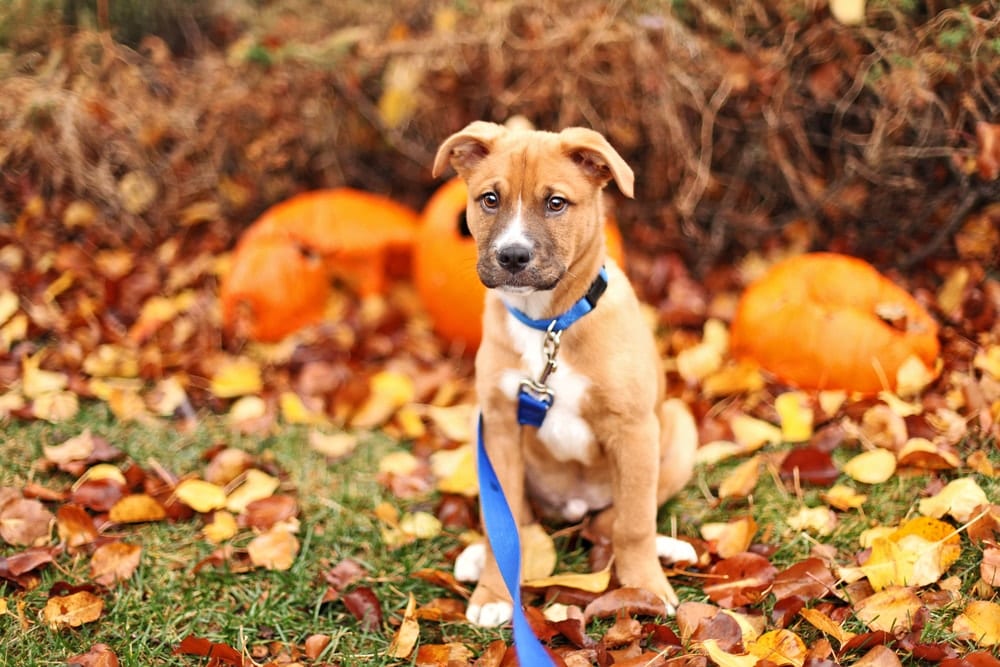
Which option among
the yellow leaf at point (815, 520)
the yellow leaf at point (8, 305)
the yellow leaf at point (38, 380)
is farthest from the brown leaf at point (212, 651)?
the yellow leaf at point (8, 305)

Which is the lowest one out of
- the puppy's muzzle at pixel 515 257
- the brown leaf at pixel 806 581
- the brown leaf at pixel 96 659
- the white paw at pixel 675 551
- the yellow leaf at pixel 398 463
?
the brown leaf at pixel 96 659

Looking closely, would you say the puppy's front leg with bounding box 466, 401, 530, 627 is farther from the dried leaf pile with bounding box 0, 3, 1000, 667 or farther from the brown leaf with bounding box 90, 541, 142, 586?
the brown leaf with bounding box 90, 541, 142, 586

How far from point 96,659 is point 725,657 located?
2.01 m

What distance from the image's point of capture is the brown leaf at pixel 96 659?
2932 mm

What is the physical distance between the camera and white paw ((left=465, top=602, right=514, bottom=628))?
10.7 feet

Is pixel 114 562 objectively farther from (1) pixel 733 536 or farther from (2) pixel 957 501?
(2) pixel 957 501

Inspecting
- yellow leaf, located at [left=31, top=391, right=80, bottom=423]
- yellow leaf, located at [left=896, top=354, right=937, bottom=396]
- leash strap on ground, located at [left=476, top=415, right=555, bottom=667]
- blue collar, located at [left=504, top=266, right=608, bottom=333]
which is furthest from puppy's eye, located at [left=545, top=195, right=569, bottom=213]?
yellow leaf, located at [left=31, top=391, right=80, bottom=423]

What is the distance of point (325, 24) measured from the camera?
6.04m

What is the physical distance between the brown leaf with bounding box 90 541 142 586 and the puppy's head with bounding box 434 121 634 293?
1756 millimetres

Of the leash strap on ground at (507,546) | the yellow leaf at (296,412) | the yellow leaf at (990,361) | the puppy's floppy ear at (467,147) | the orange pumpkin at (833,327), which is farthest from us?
the yellow leaf at (296,412)

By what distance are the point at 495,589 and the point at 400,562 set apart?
464 mm

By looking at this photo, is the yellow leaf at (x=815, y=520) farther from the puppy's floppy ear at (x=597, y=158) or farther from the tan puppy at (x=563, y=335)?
the puppy's floppy ear at (x=597, y=158)

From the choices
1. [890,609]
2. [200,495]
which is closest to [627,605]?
[890,609]

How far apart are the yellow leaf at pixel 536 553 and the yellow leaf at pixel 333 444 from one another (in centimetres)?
118
